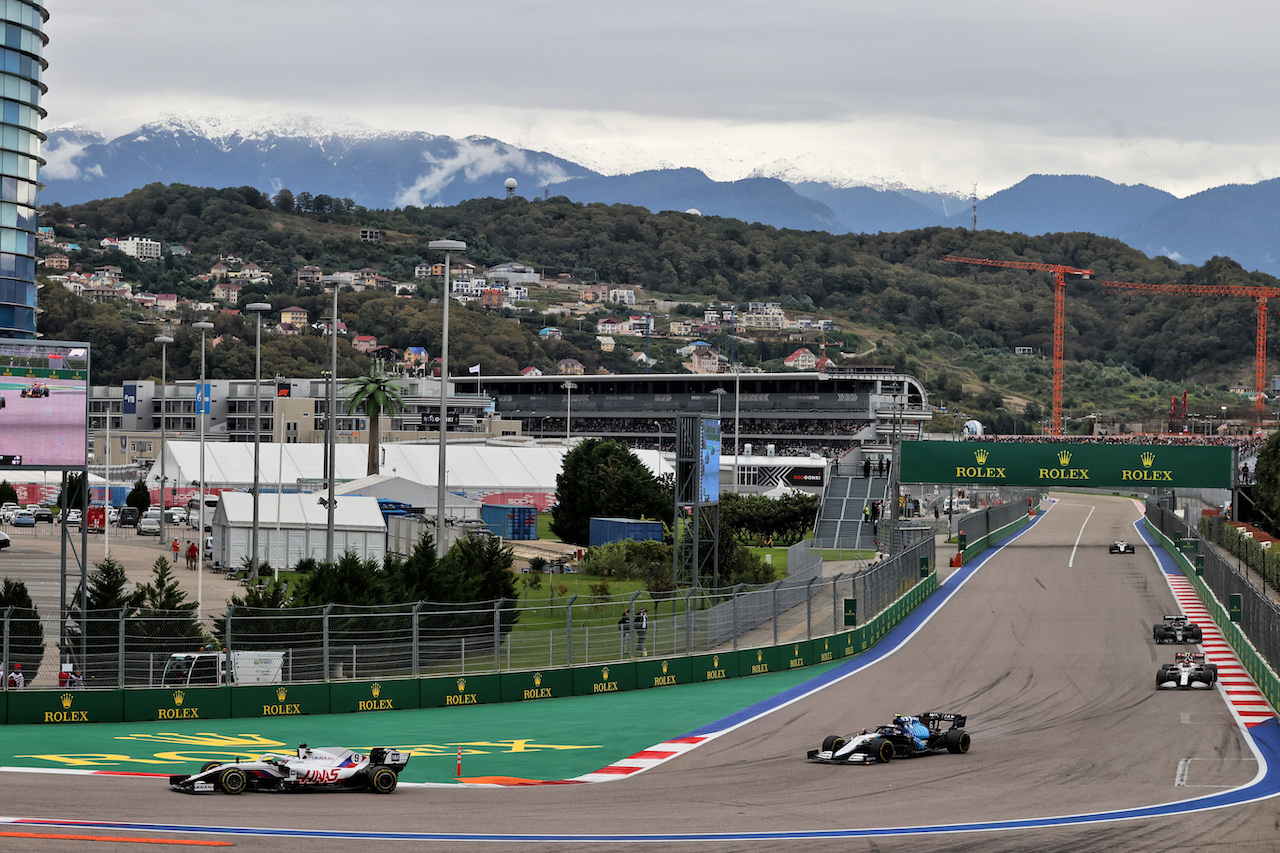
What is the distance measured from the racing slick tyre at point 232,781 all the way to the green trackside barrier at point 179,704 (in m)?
8.80

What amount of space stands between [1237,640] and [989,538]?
41.2 m

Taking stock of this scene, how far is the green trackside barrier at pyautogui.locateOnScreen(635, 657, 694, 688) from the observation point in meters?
32.6

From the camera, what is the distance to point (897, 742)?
76.9ft

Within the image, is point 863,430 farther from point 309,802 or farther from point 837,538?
point 309,802

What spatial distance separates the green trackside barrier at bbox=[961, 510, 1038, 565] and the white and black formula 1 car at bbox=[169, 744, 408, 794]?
49.8 metres

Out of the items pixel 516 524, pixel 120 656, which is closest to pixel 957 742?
pixel 120 656

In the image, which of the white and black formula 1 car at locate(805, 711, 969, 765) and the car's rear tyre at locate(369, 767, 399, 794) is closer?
the car's rear tyre at locate(369, 767, 399, 794)

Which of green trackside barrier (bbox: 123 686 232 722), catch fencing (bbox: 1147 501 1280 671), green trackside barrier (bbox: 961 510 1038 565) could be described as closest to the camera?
green trackside barrier (bbox: 123 686 232 722)

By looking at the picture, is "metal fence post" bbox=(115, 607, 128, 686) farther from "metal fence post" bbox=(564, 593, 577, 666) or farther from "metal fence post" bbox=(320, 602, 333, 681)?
"metal fence post" bbox=(564, 593, 577, 666)

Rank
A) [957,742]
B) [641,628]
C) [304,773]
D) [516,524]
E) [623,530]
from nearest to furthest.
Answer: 1. [304,773]
2. [957,742]
3. [641,628]
4. [623,530]
5. [516,524]

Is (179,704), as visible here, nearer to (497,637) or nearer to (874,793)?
(497,637)

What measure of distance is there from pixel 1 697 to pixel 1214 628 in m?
34.9

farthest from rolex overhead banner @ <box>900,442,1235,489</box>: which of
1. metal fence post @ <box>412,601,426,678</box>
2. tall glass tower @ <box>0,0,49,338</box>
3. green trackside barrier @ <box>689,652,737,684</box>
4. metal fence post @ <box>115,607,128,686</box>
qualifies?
metal fence post @ <box>115,607,128,686</box>

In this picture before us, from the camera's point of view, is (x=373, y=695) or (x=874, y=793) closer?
(x=874, y=793)
